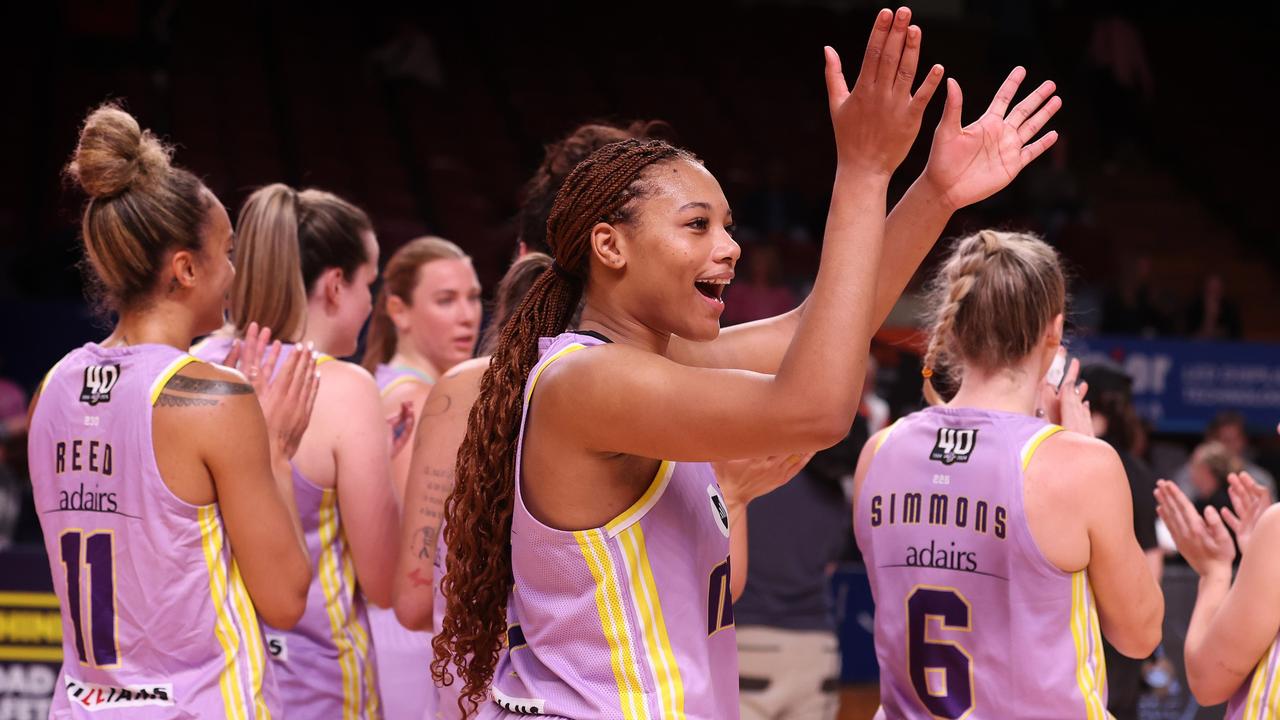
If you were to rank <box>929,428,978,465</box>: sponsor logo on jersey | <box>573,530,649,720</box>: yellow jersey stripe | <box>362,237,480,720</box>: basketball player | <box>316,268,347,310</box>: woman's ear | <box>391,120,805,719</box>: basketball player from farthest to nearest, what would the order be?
1. <box>362,237,480,720</box>: basketball player
2. <box>316,268,347,310</box>: woman's ear
3. <box>391,120,805,719</box>: basketball player
4. <box>929,428,978,465</box>: sponsor logo on jersey
5. <box>573,530,649,720</box>: yellow jersey stripe

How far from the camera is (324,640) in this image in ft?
9.68

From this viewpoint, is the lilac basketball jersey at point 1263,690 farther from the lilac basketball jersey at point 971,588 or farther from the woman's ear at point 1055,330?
the woman's ear at point 1055,330

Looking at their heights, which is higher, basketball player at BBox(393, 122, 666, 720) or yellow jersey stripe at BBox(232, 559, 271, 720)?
basketball player at BBox(393, 122, 666, 720)

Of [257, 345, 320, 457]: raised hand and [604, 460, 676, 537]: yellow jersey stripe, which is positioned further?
[257, 345, 320, 457]: raised hand

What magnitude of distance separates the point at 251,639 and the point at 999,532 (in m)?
1.44

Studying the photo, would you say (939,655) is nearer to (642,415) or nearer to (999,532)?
(999,532)

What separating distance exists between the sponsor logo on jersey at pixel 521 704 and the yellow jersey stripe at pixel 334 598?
105 cm

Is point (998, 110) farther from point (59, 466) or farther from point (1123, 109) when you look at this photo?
point (1123, 109)

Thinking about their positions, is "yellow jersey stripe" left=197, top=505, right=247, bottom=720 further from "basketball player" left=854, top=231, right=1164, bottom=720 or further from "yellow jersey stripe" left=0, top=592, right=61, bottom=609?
"yellow jersey stripe" left=0, top=592, right=61, bottom=609

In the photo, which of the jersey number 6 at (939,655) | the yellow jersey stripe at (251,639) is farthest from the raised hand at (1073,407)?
the yellow jersey stripe at (251,639)

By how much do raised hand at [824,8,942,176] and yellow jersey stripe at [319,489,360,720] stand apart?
1.63 meters

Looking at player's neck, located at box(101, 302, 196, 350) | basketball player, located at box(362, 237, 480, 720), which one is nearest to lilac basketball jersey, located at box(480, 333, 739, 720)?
player's neck, located at box(101, 302, 196, 350)

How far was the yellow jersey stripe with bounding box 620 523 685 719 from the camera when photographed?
1.90 m

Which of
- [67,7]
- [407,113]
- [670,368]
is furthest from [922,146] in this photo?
[670,368]
